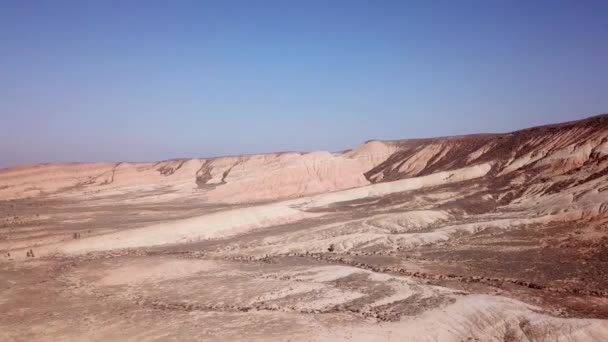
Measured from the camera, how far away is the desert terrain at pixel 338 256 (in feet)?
43.9

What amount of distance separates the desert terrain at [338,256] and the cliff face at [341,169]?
0.90 feet

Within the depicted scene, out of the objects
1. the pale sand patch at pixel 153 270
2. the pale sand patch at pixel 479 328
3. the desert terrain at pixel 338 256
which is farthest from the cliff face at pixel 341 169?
the pale sand patch at pixel 153 270

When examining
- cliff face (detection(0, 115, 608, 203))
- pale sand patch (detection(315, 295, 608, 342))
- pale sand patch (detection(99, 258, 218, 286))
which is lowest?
pale sand patch (detection(315, 295, 608, 342))

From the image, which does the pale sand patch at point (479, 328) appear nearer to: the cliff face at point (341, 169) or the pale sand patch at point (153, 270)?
the pale sand patch at point (153, 270)

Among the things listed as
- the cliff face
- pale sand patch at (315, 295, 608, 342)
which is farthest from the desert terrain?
the cliff face

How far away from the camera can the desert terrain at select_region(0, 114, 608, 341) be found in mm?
13391

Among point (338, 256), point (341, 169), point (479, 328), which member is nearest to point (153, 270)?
point (338, 256)

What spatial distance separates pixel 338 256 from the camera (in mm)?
22969

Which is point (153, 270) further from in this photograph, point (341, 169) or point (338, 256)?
point (341, 169)

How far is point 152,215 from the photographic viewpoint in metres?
36.8

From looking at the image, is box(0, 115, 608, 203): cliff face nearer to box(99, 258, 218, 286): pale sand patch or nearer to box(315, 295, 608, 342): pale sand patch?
box(315, 295, 608, 342): pale sand patch

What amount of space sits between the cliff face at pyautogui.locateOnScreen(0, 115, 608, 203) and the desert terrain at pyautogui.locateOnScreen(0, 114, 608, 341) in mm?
276

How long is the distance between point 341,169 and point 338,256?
28.2 meters

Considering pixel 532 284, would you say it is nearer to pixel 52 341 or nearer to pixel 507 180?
pixel 52 341
